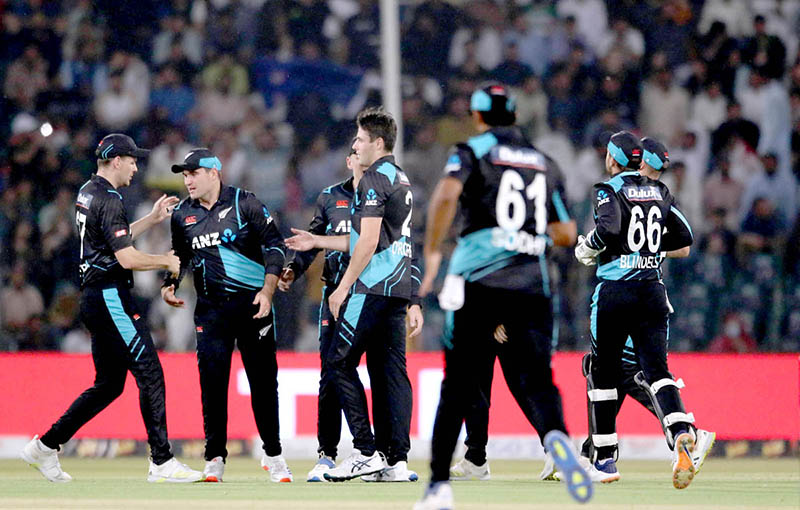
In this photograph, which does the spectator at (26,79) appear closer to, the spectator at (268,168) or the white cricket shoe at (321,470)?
the spectator at (268,168)

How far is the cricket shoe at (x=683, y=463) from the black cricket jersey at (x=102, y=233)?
4131 millimetres

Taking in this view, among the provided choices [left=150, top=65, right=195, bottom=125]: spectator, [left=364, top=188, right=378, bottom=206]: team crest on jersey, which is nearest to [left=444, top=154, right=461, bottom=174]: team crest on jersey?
[left=364, top=188, right=378, bottom=206]: team crest on jersey

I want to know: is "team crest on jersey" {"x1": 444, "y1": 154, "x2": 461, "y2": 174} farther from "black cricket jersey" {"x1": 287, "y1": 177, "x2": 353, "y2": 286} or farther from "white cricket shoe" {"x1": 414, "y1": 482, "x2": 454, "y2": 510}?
"black cricket jersey" {"x1": 287, "y1": 177, "x2": 353, "y2": 286}

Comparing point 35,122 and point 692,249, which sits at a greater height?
point 35,122

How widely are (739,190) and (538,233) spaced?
402 inches

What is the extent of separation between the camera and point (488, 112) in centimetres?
695

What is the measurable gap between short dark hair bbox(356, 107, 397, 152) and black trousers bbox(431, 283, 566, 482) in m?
2.61

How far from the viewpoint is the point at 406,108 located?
17.7 meters

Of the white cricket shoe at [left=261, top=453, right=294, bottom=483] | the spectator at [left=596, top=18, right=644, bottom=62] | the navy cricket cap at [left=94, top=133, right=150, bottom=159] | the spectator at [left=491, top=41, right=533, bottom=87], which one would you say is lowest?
the white cricket shoe at [left=261, top=453, right=294, bottom=483]

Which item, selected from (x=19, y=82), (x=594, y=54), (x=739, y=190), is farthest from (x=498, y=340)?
(x=19, y=82)

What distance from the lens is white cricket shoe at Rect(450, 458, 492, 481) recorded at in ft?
31.9

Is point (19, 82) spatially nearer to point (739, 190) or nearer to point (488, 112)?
point (739, 190)

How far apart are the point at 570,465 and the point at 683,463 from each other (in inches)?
Answer: 82.6

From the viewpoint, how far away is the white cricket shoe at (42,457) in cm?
938
